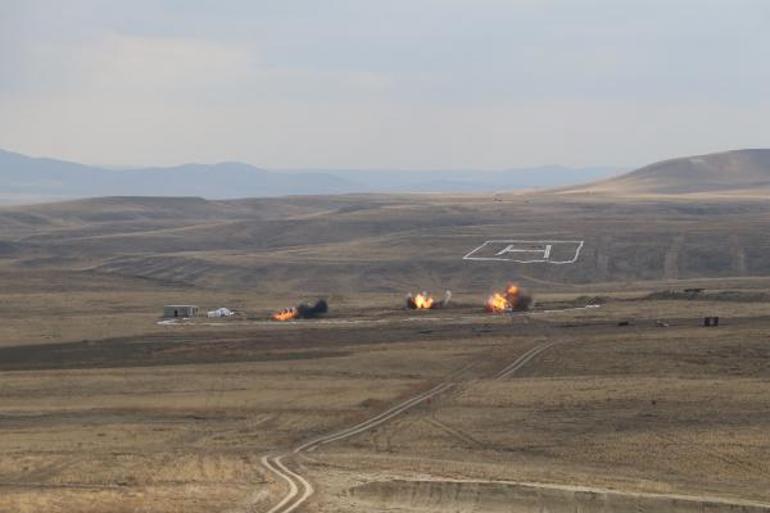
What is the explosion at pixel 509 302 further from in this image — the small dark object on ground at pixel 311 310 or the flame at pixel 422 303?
the small dark object on ground at pixel 311 310

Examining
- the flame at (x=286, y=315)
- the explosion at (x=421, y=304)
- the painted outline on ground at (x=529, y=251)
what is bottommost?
the flame at (x=286, y=315)

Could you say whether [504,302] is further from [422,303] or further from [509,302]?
[422,303]

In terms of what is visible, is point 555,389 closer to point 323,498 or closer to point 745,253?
point 323,498

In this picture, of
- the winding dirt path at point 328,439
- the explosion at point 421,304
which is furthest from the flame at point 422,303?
the winding dirt path at point 328,439

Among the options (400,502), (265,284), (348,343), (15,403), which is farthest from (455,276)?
(400,502)

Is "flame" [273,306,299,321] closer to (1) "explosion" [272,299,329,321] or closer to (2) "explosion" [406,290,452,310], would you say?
(1) "explosion" [272,299,329,321]

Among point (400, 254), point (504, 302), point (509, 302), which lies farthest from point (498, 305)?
point (400, 254)

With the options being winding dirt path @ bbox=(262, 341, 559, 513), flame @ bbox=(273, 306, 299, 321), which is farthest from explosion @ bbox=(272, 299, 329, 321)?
winding dirt path @ bbox=(262, 341, 559, 513)
